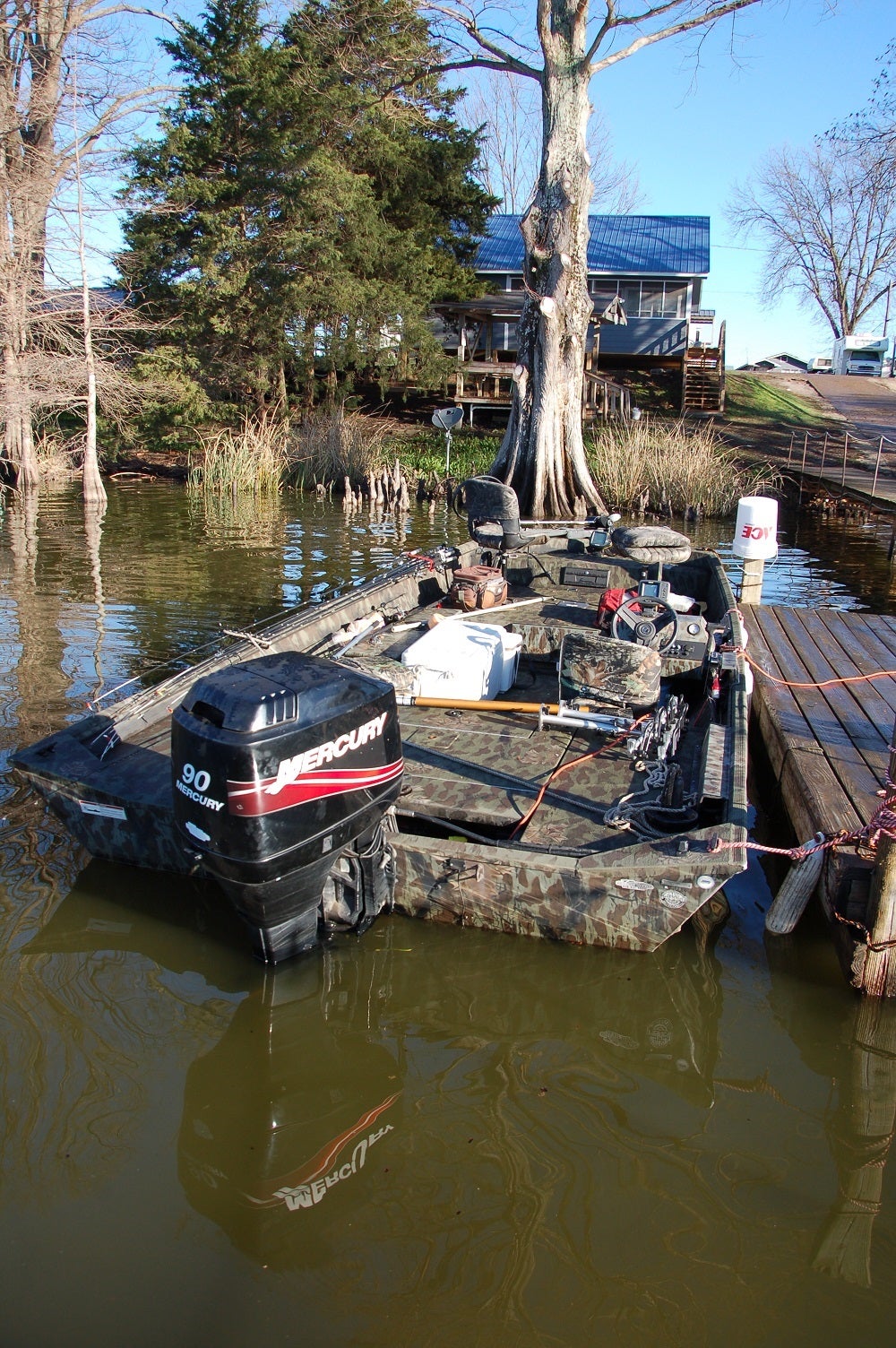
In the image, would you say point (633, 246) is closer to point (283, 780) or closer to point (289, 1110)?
point (283, 780)

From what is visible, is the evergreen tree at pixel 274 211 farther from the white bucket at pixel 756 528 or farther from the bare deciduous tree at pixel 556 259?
the white bucket at pixel 756 528

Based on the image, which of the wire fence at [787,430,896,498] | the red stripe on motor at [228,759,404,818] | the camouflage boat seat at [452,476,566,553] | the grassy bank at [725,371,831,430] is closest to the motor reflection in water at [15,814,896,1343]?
the red stripe on motor at [228,759,404,818]

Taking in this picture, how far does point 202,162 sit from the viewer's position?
77.3 ft

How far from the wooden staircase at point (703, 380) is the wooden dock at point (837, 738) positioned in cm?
2196

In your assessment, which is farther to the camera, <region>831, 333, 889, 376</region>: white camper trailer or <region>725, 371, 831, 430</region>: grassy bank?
<region>831, 333, 889, 376</region>: white camper trailer

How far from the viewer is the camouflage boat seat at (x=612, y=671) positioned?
5.33m

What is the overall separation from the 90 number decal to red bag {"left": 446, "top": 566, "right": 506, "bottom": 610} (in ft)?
12.6

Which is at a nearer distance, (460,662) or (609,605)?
(460,662)

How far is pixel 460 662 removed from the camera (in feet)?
18.7

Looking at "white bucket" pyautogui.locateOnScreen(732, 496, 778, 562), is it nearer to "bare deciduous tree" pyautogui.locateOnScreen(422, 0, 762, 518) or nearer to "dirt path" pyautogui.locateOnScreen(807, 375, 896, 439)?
"bare deciduous tree" pyautogui.locateOnScreen(422, 0, 762, 518)

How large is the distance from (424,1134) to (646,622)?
3589mm

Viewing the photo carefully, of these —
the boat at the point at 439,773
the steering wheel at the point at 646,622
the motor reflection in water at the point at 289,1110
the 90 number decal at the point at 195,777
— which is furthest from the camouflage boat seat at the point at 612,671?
the 90 number decal at the point at 195,777

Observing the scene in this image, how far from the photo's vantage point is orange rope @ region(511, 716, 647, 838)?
14.4 ft

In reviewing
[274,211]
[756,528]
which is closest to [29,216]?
[274,211]
